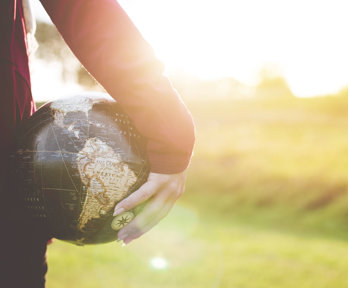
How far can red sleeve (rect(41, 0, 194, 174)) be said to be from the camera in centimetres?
175

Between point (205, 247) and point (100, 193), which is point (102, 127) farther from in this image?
point (205, 247)

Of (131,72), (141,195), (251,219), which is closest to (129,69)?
(131,72)

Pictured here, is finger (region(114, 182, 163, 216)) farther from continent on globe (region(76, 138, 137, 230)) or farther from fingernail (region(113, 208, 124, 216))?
continent on globe (region(76, 138, 137, 230))

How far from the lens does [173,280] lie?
7.19 metres

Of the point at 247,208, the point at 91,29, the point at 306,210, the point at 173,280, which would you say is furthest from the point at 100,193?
the point at 247,208

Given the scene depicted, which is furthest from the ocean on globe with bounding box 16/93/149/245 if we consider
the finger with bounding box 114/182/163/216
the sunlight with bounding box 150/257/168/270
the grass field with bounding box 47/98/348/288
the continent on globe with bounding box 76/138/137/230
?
the sunlight with bounding box 150/257/168/270

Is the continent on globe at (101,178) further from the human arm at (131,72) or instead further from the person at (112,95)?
the human arm at (131,72)

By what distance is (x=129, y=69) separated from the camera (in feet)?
5.72

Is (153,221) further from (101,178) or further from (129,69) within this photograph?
(129,69)

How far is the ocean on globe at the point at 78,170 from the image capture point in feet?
6.87

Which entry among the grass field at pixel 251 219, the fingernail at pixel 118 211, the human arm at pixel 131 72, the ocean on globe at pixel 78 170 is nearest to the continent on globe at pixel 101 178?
the ocean on globe at pixel 78 170

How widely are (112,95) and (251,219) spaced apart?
1342cm

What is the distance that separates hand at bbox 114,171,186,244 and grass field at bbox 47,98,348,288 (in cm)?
534

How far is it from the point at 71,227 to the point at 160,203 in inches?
21.7
